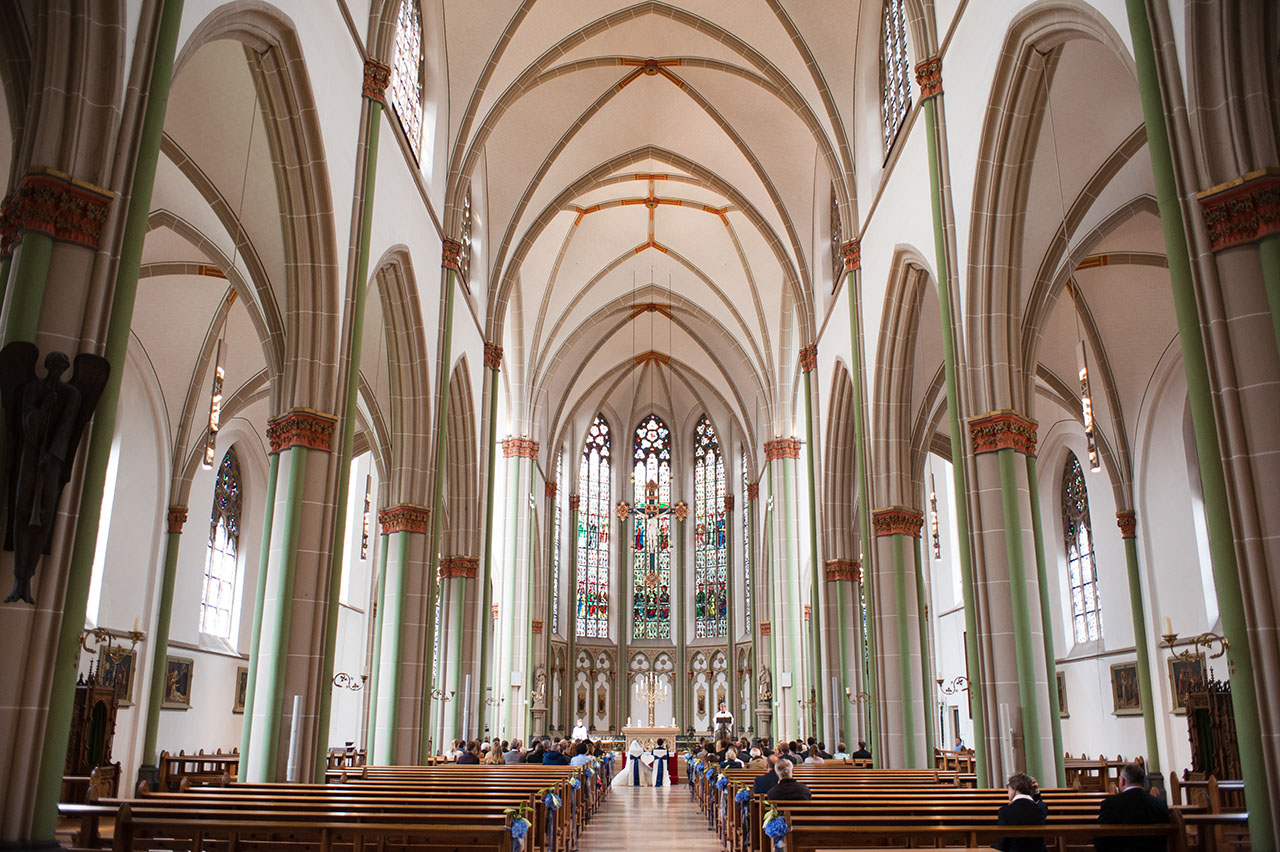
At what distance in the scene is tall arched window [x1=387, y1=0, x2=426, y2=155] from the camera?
53.3 feet

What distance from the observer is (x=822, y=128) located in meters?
19.5

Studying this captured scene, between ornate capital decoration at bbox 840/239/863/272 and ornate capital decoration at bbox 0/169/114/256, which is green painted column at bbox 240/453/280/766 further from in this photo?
ornate capital decoration at bbox 840/239/863/272

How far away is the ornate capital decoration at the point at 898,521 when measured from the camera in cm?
1772

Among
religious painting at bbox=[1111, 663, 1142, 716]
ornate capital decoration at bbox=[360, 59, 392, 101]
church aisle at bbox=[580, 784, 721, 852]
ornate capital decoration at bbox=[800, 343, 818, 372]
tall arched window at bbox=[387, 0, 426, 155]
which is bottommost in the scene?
church aisle at bbox=[580, 784, 721, 852]

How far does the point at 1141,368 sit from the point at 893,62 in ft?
26.3

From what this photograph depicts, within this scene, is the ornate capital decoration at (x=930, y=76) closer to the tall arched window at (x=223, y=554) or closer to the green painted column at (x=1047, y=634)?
the green painted column at (x=1047, y=634)

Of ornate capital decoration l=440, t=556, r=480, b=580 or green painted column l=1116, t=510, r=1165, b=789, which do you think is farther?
ornate capital decoration l=440, t=556, r=480, b=580

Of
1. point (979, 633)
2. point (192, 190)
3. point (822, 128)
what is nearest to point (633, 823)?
point (979, 633)

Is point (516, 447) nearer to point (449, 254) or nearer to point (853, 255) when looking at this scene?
point (449, 254)

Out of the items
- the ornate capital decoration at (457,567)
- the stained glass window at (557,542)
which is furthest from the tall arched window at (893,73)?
the stained glass window at (557,542)

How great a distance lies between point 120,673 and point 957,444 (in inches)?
632

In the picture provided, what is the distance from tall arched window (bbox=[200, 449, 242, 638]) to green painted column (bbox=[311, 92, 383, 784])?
11955mm

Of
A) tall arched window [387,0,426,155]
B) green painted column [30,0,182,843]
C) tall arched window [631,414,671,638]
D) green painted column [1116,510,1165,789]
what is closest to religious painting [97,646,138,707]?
tall arched window [387,0,426,155]

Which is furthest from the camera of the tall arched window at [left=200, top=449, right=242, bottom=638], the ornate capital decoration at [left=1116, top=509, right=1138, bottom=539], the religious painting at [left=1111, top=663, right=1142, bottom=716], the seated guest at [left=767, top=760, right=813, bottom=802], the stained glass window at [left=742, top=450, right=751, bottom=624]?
the stained glass window at [left=742, top=450, right=751, bottom=624]
